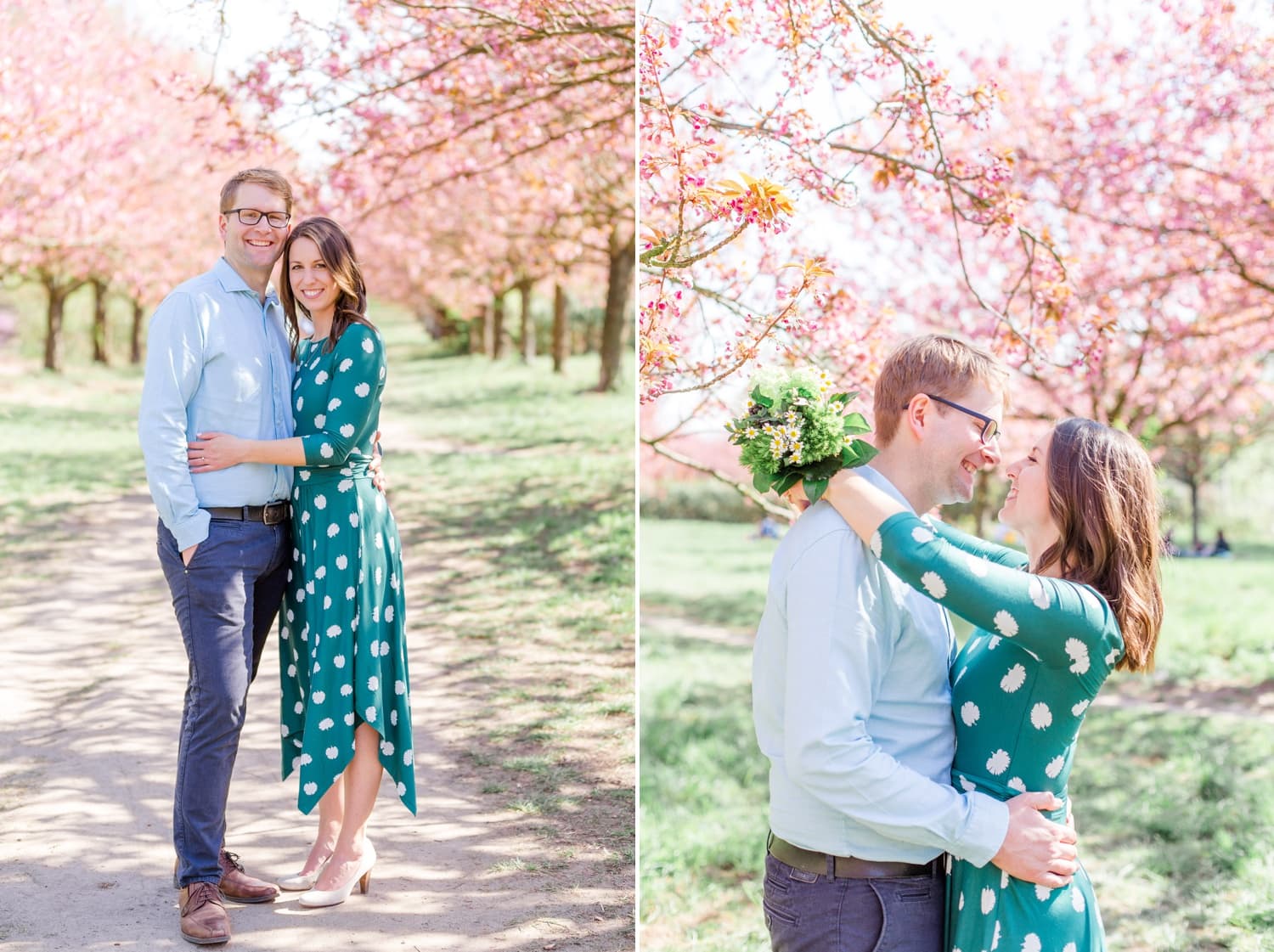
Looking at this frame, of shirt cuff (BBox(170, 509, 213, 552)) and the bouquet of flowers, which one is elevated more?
the bouquet of flowers

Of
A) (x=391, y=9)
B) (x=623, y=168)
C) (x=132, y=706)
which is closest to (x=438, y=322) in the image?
(x=623, y=168)

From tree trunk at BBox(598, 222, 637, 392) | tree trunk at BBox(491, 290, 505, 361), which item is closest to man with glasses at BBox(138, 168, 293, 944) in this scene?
tree trunk at BBox(598, 222, 637, 392)

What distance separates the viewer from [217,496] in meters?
3.08

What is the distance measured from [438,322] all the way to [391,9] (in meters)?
28.2

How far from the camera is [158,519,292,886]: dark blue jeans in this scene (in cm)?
306

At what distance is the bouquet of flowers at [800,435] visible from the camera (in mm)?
1833

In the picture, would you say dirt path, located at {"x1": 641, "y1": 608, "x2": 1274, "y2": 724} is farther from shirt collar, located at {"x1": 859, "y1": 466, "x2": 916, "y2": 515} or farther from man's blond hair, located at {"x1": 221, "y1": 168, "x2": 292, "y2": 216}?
man's blond hair, located at {"x1": 221, "y1": 168, "x2": 292, "y2": 216}

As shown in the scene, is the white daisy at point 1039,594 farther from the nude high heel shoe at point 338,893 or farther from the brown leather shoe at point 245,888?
the brown leather shoe at point 245,888

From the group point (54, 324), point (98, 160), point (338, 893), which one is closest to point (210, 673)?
point (338, 893)

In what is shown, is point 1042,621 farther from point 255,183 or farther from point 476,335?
point 476,335

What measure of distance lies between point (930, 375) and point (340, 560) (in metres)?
1.89

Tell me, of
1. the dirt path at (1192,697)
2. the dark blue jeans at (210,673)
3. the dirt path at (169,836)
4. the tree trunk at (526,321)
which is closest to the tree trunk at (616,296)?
the tree trunk at (526,321)

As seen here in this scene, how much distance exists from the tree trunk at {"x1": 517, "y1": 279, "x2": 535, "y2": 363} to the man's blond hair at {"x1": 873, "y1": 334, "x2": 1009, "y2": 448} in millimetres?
20926

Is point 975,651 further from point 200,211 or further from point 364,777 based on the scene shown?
point 200,211
